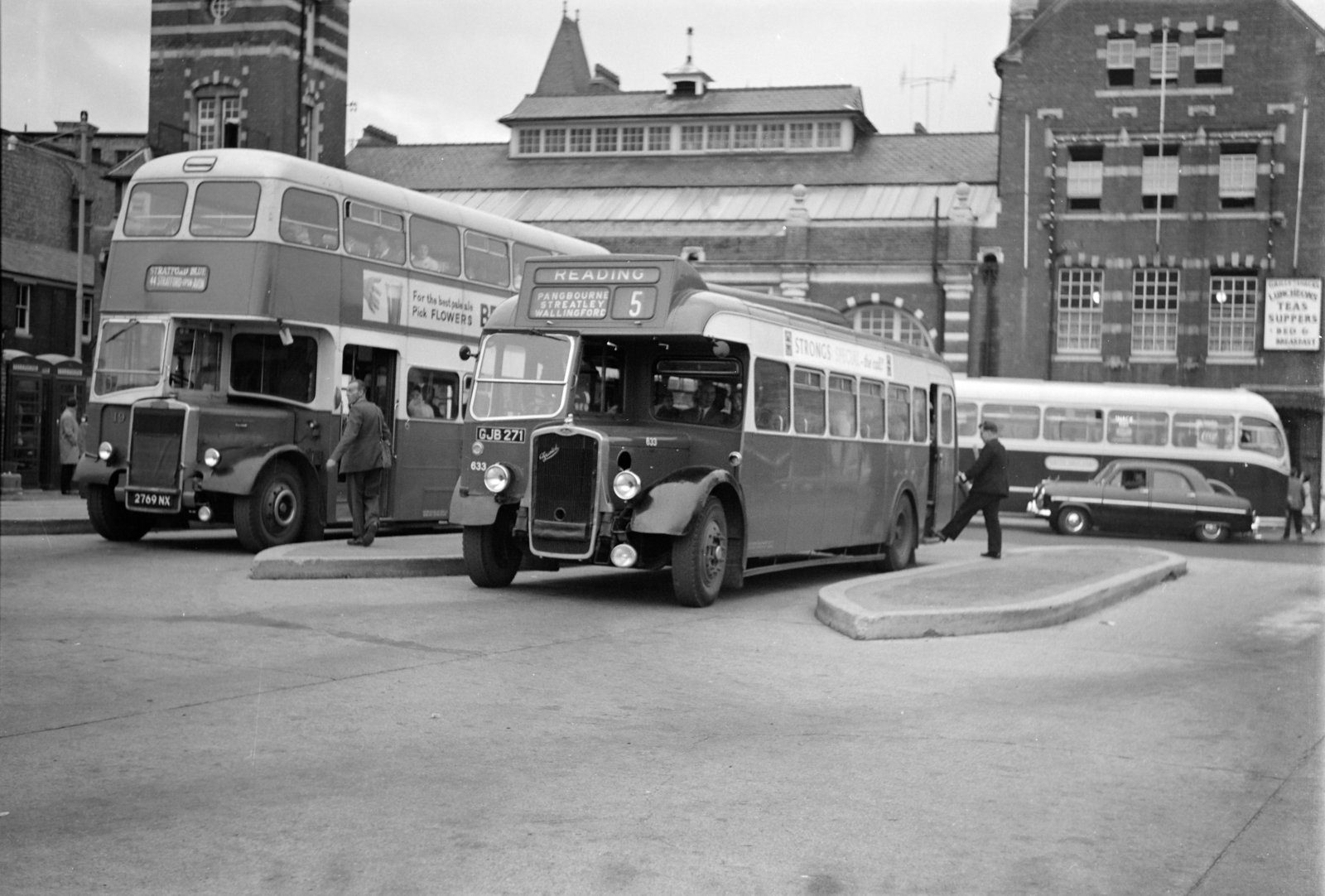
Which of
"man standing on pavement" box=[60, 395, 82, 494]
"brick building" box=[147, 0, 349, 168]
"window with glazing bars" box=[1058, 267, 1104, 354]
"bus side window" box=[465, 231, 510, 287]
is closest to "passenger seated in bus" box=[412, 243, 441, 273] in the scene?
"bus side window" box=[465, 231, 510, 287]

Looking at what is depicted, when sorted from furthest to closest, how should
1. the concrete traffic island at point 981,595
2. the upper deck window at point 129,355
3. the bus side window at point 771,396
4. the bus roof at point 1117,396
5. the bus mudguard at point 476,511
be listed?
the bus roof at point 1117,396 → the upper deck window at point 129,355 → the bus side window at point 771,396 → the bus mudguard at point 476,511 → the concrete traffic island at point 981,595

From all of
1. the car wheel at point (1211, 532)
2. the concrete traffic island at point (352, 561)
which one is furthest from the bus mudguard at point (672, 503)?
the car wheel at point (1211, 532)

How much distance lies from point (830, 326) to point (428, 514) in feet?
21.9

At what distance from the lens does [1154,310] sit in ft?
146

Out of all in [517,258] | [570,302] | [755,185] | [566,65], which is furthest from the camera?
[566,65]

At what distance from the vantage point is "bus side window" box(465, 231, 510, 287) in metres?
20.9

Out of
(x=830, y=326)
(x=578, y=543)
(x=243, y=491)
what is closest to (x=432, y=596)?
(x=578, y=543)

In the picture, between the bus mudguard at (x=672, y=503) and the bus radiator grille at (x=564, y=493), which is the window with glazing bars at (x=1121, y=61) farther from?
the bus radiator grille at (x=564, y=493)

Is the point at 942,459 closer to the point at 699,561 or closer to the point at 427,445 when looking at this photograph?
the point at 427,445

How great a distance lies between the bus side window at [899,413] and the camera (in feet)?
59.7

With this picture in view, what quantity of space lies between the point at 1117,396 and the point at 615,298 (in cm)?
2550

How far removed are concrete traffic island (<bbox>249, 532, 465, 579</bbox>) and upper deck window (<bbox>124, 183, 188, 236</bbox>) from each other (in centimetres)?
442

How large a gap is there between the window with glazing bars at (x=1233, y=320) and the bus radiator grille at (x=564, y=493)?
35.2 metres

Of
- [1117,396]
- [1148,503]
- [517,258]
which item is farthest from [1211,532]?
[517,258]
